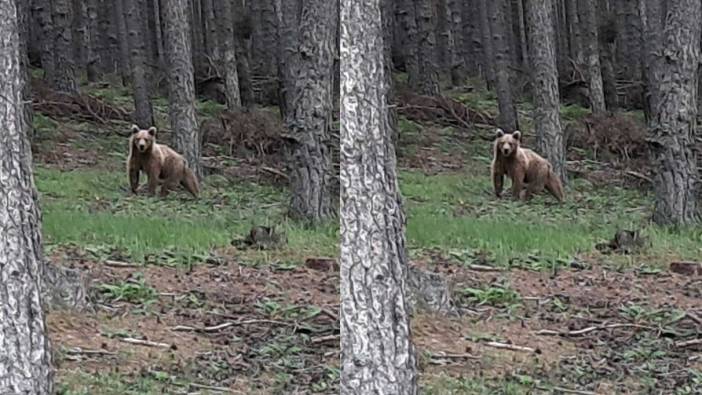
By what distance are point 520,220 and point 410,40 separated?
375 inches

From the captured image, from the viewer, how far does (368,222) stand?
6121 mm

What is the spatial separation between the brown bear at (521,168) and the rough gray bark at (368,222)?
1123cm

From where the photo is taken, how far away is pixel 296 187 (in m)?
12.5

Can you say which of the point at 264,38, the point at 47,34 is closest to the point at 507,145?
the point at 264,38

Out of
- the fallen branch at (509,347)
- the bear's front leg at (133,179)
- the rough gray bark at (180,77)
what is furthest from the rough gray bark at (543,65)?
the fallen branch at (509,347)

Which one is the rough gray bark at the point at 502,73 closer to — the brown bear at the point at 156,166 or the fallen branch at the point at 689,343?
the brown bear at the point at 156,166

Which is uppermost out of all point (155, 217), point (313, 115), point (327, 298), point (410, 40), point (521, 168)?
point (410, 40)


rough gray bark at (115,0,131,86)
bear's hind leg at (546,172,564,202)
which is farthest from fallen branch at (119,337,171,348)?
rough gray bark at (115,0,131,86)

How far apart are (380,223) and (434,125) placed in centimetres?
1280

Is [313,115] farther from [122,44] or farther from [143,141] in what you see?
[122,44]

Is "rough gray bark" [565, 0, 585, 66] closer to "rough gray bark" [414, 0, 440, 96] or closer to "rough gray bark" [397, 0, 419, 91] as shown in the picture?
"rough gray bark" [397, 0, 419, 91]

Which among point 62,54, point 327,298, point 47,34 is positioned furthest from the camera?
point 47,34

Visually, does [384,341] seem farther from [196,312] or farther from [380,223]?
[196,312]

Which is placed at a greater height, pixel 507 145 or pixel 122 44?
pixel 122 44
